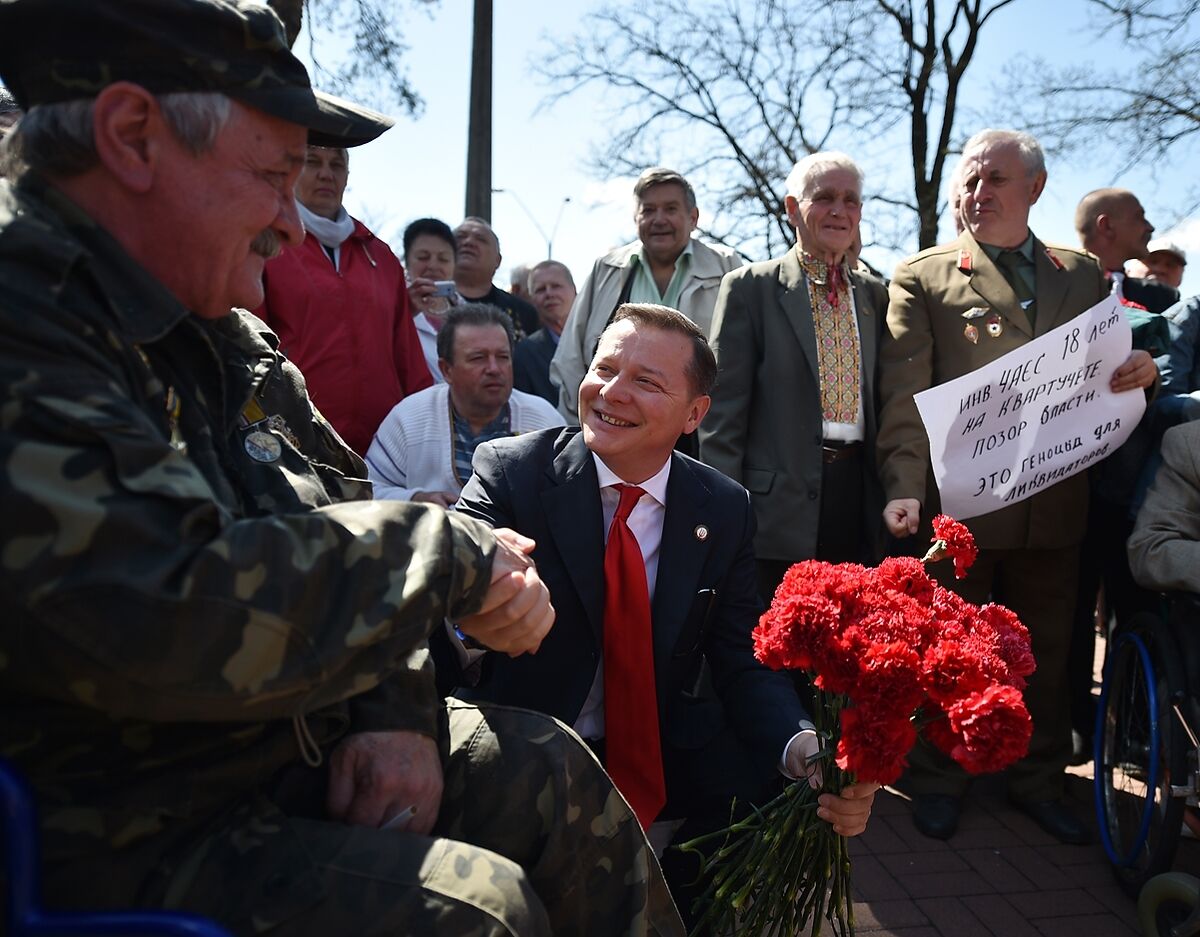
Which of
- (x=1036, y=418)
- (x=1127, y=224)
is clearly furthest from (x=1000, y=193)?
(x=1127, y=224)

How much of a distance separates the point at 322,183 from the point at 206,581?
3.05 meters

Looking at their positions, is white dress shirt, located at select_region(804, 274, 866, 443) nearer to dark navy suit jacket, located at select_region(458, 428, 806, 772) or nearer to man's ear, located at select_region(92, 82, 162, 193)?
dark navy suit jacket, located at select_region(458, 428, 806, 772)

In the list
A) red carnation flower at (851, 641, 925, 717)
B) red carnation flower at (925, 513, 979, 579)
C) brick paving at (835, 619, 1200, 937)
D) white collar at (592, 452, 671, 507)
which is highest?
white collar at (592, 452, 671, 507)

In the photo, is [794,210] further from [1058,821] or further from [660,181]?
[1058,821]

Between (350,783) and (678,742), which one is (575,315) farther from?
(350,783)

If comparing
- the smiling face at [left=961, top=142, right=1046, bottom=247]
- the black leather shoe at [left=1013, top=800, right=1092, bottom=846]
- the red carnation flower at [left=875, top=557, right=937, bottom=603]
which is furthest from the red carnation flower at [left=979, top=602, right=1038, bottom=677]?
the smiling face at [left=961, top=142, right=1046, bottom=247]

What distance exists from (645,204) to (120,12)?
359 centimetres

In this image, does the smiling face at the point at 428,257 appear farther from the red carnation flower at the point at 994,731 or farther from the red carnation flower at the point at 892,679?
the red carnation flower at the point at 994,731

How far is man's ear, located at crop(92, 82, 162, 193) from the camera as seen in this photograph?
1.31 m

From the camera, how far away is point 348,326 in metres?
3.73

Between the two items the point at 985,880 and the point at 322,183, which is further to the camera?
the point at 322,183

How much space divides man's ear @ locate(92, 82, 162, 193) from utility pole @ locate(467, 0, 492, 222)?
30.3 ft

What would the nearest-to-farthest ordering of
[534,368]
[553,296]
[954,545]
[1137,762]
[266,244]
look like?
[266,244]
[954,545]
[1137,762]
[534,368]
[553,296]

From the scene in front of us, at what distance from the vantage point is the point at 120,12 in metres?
1.31
